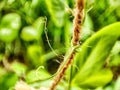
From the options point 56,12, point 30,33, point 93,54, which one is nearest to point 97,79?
point 93,54

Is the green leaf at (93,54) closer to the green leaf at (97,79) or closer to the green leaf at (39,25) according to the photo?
the green leaf at (97,79)

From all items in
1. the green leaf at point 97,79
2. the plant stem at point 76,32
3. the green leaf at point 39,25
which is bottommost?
the plant stem at point 76,32

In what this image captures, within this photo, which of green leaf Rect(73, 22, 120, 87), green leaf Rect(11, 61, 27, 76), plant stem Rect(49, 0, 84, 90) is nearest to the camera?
plant stem Rect(49, 0, 84, 90)

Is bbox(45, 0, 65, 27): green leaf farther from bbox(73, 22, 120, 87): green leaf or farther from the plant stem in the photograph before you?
the plant stem

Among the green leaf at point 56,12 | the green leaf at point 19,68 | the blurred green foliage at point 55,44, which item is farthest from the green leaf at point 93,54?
the green leaf at point 19,68

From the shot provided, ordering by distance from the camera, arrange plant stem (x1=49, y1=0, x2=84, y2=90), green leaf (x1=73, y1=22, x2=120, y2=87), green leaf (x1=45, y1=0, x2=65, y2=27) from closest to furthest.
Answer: plant stem (x1=49, y1=0, x2=84, y2=90), green leaf (x1=73, y1=22, x2=120, y2=87), green leaf (x1=45, y1=0, x2=65, y2=27)

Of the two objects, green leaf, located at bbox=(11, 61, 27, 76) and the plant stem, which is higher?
green leaf, located at bbox=(11, 61, 27, 76)

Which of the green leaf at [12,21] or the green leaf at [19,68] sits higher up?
the green leaf at [12,21]

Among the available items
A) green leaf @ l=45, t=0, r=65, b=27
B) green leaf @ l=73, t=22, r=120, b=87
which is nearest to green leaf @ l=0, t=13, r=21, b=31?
green leaf @ l=45, t=0, r=65, b=27
